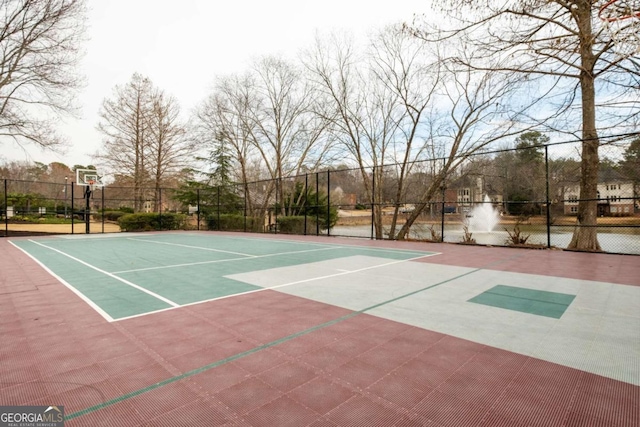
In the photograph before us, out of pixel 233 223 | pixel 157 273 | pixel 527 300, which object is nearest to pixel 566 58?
pixel 527 300

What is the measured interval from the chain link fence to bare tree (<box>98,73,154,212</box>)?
5.97ft

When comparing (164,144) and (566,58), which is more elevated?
(164,144)

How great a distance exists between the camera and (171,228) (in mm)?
20359

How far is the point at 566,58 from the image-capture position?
6.91 metres

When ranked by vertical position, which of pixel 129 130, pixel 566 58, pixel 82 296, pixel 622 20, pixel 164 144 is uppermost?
pixel 129 130

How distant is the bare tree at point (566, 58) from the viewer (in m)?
5.59

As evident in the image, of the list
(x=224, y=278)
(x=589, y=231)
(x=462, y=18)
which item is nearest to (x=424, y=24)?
(x=462, y=18)

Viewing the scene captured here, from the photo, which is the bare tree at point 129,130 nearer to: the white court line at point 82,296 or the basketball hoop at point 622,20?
the white court line at point 82,296

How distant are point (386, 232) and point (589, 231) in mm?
10446

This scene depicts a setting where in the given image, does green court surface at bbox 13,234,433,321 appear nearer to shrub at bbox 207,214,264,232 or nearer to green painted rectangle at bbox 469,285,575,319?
green painted rectangle at bbox 469,285,575,319

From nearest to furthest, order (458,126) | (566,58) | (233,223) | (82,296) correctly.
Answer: (82,296) → (566,58) → (458,126) → (233,223)

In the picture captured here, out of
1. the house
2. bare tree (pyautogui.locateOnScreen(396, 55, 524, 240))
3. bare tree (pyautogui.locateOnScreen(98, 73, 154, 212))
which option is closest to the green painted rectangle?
the house

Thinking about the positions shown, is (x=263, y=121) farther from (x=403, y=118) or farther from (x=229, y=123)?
(x=403, y=118)

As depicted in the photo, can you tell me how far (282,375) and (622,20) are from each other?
539cm
